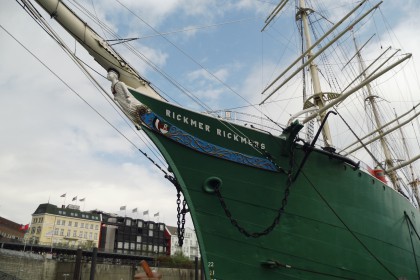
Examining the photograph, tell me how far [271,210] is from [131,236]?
61469mm

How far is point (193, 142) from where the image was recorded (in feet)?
28.7

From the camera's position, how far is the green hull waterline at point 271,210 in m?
8.47

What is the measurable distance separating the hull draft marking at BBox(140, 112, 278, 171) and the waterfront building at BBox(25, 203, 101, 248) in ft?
185

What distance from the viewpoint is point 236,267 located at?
8344mm

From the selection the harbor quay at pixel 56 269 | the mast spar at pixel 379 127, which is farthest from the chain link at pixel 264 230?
the mast spar at pixel 379 127

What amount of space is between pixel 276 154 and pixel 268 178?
755 mm

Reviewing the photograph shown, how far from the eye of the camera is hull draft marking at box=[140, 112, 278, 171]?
336 inches

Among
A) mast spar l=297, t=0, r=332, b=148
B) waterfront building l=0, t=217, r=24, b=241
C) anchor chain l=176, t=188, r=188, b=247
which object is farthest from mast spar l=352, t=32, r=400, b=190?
waterfront building l=0, t=217, r=24, b=241

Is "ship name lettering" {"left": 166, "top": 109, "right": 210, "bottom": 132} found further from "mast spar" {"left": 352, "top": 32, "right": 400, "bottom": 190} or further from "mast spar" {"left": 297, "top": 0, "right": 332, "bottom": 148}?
"mast spar" {"left": 352, "top": 32, "right": 400, "bottom": 190}

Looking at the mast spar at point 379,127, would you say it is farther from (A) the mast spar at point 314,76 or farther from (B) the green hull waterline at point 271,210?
(B) the green hull waterline at point 271,210

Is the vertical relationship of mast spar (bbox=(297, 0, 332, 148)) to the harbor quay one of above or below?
above

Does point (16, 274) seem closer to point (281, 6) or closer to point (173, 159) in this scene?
point (173, 159)

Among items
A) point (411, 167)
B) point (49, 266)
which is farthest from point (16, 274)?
point (411, 167)

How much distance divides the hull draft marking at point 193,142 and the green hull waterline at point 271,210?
0.09 meters
